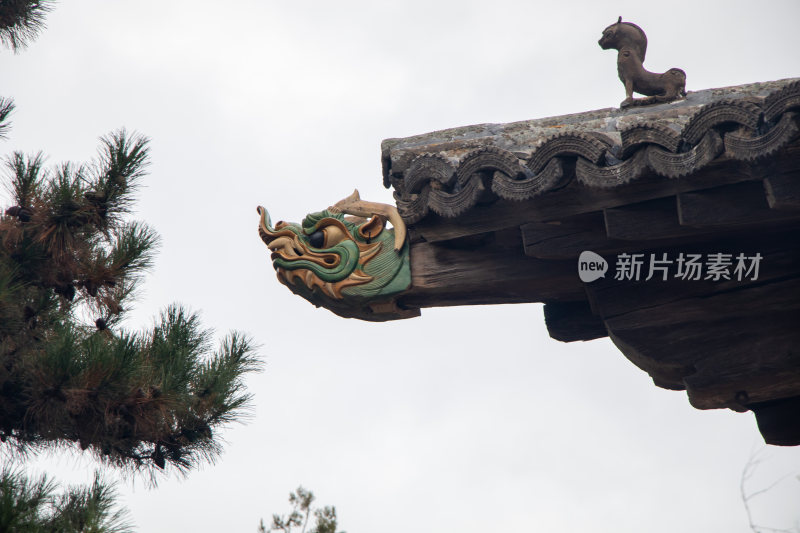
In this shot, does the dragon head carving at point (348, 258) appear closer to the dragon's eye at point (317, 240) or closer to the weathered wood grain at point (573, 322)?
the dragon's eye at point (317, 240)

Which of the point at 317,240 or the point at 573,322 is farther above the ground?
the point at 317,240

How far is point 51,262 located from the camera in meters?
2.96

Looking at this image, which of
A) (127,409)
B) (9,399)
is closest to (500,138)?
(127,409)

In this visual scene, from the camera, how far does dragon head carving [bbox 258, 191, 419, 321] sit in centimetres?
297

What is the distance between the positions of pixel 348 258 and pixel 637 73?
1.20 m

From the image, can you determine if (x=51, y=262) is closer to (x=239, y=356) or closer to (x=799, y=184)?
(x=239, y=356)

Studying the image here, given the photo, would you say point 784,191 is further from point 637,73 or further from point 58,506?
point 58,506

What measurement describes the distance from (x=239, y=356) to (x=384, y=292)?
664mm

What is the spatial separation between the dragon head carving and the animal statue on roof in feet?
3.09

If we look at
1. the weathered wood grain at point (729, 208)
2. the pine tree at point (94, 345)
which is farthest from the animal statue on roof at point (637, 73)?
the pine tree at point (94, 345)

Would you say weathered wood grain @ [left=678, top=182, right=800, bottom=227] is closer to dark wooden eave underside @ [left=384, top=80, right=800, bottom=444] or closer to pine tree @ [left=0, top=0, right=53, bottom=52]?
dark wooden eave underside @ [left=384, top=80, right=800, bottom=444]

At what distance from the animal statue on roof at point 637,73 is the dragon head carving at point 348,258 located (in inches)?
37.1

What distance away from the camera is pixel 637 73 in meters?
3.20

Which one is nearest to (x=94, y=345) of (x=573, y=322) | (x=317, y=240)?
(x=317, y=240)
